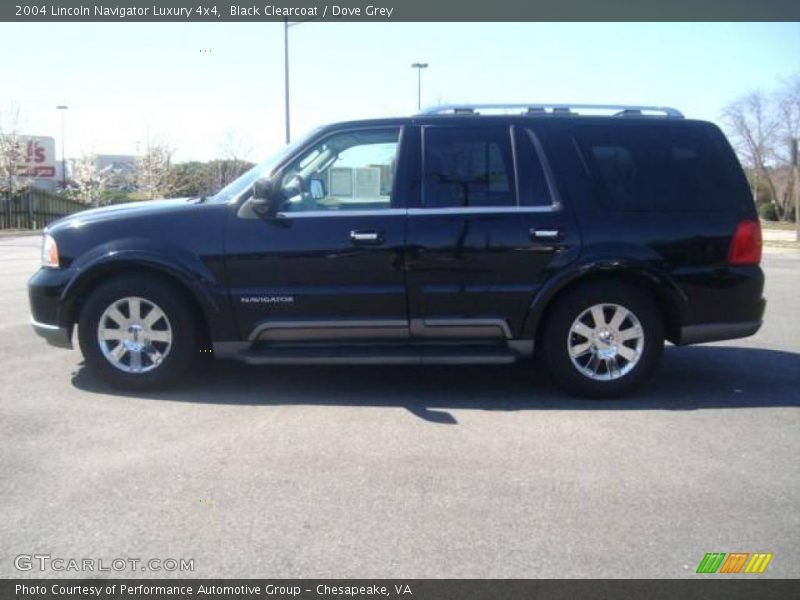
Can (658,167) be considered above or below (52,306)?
above

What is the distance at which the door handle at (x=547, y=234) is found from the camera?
537 centimetres

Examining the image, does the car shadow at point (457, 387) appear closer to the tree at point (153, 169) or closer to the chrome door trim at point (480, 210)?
the chrome door trim at point (480, 210)

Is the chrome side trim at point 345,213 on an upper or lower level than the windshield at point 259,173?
lower

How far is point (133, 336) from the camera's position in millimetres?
5543

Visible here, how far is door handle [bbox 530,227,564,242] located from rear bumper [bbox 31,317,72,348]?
3435mm

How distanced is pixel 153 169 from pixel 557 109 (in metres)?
46.2

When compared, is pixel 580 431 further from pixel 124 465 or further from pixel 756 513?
pixel 124 465

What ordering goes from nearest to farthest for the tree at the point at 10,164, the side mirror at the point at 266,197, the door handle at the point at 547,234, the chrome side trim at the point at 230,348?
1. the side mirror at the point at 266,197
2. the door handle at the point at 547,234
3. the chrome side trim at the point at 230,348
4. the tree at the point at 10,164

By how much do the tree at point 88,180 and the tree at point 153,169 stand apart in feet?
10.6

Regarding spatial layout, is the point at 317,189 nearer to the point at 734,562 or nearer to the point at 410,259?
the point at 410,259

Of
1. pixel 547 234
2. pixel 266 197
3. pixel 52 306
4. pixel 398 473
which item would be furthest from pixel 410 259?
pixel 52 306

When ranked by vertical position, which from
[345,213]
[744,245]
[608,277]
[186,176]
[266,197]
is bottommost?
[608,277]

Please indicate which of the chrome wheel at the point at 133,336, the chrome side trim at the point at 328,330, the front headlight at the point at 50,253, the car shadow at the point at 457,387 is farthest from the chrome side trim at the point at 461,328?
the front headlight at the point at 50,253
